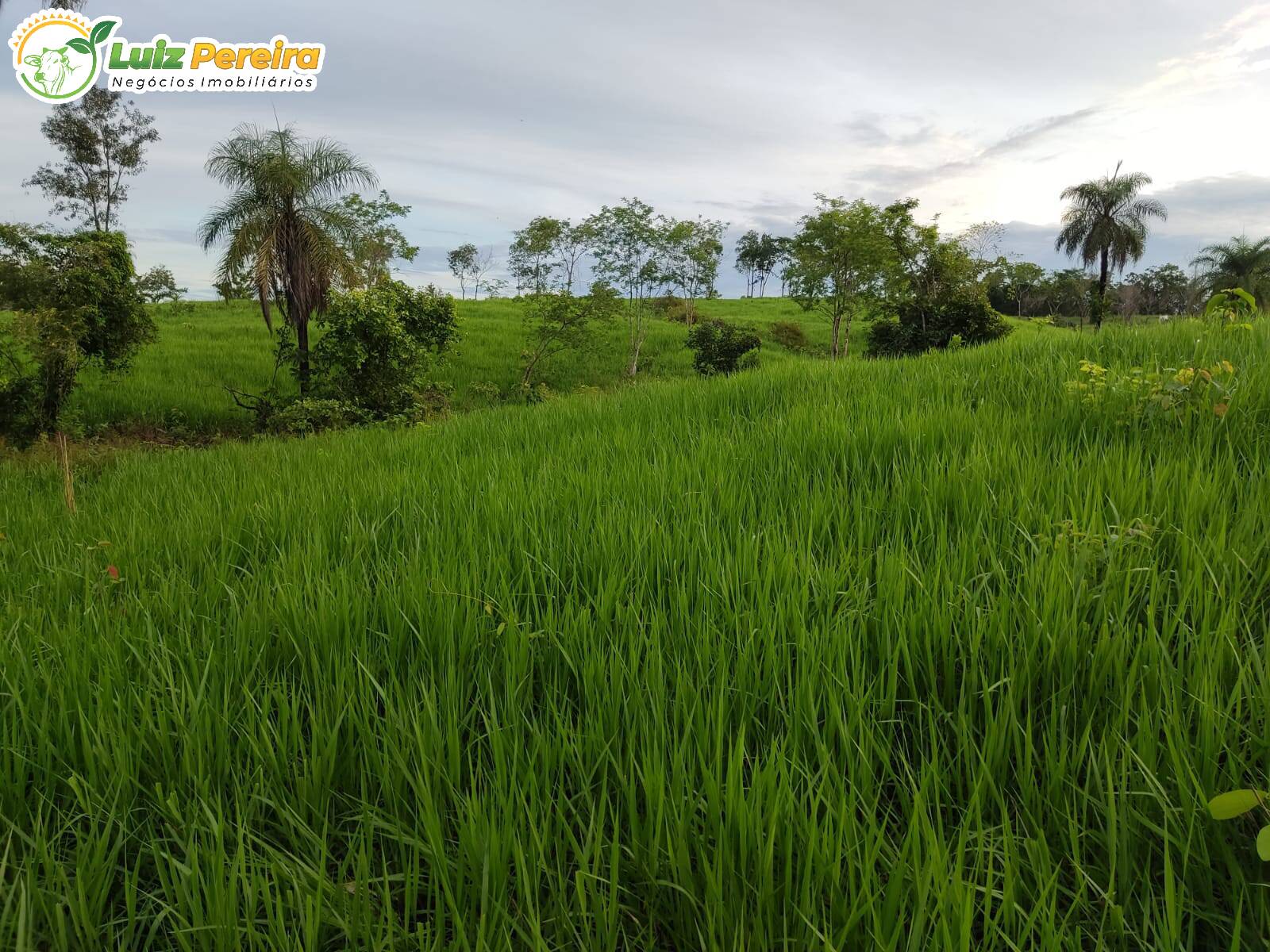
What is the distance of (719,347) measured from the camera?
19.3 m

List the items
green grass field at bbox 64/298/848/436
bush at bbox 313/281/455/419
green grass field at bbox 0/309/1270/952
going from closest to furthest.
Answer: green grass field at bbox 0/309/1270/952, bush at bbox 313/281/455/419, green grass field at bbox 64/298/848/436

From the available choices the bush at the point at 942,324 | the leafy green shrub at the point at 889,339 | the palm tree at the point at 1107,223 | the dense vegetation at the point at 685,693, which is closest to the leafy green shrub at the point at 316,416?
the dense vegetation at the point at 685,693

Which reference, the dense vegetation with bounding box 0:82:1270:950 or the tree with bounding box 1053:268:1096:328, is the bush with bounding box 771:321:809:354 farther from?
the tree with bounding box 1053:268:1096:328

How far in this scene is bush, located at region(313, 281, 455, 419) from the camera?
10.8 meters

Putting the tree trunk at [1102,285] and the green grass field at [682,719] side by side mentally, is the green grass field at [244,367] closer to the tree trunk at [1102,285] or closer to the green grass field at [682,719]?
the green grass field at [682,719]

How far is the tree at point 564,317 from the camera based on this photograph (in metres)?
16.3

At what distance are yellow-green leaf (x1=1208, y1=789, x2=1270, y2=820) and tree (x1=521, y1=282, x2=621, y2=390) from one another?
15.6 metres

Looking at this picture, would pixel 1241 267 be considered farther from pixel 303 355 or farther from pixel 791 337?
pixel 303 355

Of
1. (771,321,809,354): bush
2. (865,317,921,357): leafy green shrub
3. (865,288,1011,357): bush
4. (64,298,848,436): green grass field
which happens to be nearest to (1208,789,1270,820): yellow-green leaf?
(64,298,848,436): green grass field

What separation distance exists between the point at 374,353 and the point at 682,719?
37.6 feet

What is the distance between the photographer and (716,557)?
5.71 ft

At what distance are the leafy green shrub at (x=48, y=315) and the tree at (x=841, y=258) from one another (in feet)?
56.1

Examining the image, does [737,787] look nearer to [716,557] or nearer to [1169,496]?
[716,557]

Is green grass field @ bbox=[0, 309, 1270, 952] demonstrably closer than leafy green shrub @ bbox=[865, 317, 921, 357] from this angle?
Yes
